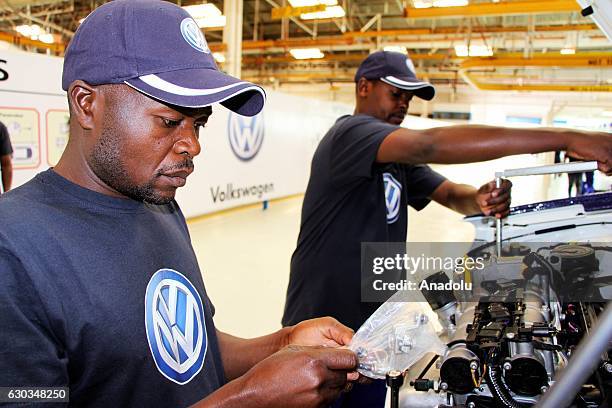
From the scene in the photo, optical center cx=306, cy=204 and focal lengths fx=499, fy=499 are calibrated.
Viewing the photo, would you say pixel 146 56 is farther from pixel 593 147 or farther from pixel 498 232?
pixel 498 232

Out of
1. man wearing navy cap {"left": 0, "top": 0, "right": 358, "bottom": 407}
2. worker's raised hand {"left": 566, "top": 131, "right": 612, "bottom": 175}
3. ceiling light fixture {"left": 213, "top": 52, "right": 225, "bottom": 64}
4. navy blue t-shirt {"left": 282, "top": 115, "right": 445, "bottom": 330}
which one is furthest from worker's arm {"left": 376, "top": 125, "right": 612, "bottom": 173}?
ceiling light fixture {"left": 213, "top": 52, "right": 225, "bottom": 64}

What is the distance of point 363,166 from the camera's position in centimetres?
152

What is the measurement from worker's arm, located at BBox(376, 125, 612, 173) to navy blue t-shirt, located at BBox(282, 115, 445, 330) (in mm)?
121

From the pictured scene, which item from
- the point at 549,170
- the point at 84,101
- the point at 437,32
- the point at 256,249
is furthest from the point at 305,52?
the point at 84,101

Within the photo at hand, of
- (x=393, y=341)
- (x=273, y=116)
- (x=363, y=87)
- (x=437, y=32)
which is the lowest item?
(x=393, y=341)

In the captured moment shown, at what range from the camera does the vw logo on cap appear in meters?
0.81

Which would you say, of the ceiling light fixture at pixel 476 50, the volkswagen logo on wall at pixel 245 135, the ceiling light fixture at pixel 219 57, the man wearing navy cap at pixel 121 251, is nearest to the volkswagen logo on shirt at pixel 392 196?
the man wearing navy cap at pixel 121 251

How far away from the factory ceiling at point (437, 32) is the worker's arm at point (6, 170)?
371cm

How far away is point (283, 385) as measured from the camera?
0.70 metres

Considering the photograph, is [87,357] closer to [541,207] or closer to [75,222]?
[75,222]

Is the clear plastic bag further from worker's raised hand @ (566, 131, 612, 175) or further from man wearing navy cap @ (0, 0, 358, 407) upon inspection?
worker's raised hand @ (566, 131, 612, 175)

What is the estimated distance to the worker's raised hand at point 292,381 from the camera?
0.70 metres

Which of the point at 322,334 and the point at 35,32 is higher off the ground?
the point at 35,32

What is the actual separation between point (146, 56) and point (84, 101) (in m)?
0.13
